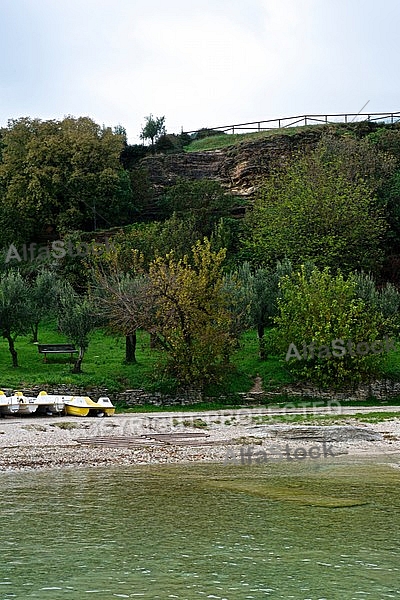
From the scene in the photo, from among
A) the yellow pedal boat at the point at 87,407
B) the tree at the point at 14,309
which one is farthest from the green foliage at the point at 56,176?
the yellow pedal boat at the point at 87,407

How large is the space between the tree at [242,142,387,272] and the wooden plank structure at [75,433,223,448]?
28.7 meters

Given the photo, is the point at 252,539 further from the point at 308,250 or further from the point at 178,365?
the point at 308,250

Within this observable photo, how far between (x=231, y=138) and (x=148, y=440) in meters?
68.7

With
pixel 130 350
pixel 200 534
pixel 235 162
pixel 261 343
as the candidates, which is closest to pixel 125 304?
pixel 130 350

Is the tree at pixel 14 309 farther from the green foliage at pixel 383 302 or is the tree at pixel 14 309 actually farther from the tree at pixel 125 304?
the green foliage at pixel 383 302

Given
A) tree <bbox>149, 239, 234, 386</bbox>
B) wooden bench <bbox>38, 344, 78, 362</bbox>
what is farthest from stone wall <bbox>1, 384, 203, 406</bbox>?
wooden bench <bbox>38, 344, 78, 362</bbox>

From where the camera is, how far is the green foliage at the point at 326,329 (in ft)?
135

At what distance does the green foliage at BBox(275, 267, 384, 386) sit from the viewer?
41.2 meters

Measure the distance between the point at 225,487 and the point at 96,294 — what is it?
81.7 ft

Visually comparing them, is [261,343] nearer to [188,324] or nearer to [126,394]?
[188,324]

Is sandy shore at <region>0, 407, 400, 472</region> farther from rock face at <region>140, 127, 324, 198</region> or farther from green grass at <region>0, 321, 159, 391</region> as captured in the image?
rock face at <region>140, 127, 324, 198</region>

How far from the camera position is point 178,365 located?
39.4 meters

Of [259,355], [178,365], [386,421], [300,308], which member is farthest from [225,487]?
[259,355]

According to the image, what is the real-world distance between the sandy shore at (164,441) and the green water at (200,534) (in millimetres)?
2104
